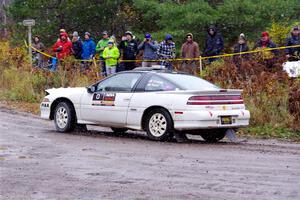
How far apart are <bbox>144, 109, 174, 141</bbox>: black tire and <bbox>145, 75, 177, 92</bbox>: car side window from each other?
51cm

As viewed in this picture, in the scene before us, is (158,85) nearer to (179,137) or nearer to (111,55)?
(179,137)

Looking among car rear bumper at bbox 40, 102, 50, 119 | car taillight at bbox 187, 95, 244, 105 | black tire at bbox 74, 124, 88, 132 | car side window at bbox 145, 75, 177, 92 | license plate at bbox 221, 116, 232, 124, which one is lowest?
black tire at bbox 74, 124, 88, 132

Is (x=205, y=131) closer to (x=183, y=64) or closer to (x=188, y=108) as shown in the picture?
(x=188, y=108)

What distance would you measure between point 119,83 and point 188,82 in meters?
1.63

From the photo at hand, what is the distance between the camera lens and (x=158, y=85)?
47.8ft

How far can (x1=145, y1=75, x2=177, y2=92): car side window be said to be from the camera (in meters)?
14.4

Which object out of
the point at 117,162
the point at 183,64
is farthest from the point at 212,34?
the point at 117,162

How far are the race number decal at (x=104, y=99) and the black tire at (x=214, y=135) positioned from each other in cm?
210

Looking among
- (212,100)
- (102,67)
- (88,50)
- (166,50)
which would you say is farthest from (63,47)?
(212,100)

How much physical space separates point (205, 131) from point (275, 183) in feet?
18.1

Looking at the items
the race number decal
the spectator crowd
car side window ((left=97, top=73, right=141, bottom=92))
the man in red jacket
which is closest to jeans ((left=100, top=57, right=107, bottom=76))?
the spectator crowd

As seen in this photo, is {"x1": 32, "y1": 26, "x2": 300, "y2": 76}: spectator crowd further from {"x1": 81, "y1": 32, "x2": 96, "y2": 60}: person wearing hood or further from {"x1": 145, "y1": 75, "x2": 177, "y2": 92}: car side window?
{"x1": 145, "y1": 75, "x2": 177, "y2": 92}: car side window

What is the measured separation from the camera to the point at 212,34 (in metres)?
21.8

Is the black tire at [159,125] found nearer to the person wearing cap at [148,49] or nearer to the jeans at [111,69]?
the person wearing cap at [148,49]
